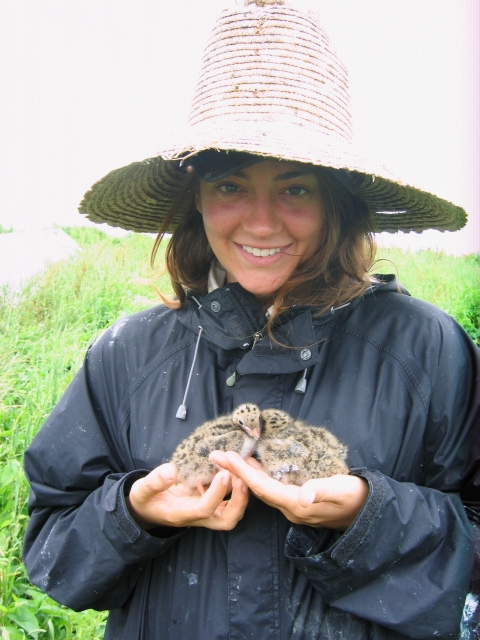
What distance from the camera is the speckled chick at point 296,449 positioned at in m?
1.97

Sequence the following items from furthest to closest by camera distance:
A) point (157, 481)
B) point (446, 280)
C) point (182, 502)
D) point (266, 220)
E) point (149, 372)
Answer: point (446, 280) → point (149, 372) → point (266, 220) → point (182, 502) → point (157, 481)

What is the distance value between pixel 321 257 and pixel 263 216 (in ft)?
1.04

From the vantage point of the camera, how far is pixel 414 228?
2.82 m

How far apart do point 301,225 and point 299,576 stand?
133cm

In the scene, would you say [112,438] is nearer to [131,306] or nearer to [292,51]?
[292,51]

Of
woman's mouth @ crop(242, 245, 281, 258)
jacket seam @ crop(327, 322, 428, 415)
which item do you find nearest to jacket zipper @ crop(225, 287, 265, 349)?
woman's mouth @ crop(242, 245, 281, 258)

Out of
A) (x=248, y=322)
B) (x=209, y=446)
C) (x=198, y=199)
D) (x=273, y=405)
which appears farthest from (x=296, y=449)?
(x=198, y=199)

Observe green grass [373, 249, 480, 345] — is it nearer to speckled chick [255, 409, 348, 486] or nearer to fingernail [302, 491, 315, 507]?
speckled chick [255, 409, 348, 486]

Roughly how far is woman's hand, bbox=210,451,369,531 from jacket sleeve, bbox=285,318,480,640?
0.06 m

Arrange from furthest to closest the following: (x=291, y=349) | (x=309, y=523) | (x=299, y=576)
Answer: (x=291, y=349)
(x=299, y=576)
(x=309, y=523)

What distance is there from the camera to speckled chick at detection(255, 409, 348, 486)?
1.97 metres

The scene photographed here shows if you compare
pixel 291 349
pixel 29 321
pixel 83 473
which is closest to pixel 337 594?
pixel 291 349

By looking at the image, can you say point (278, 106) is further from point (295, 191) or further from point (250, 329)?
point (250, 329)

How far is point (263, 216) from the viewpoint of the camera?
89.4 inches
